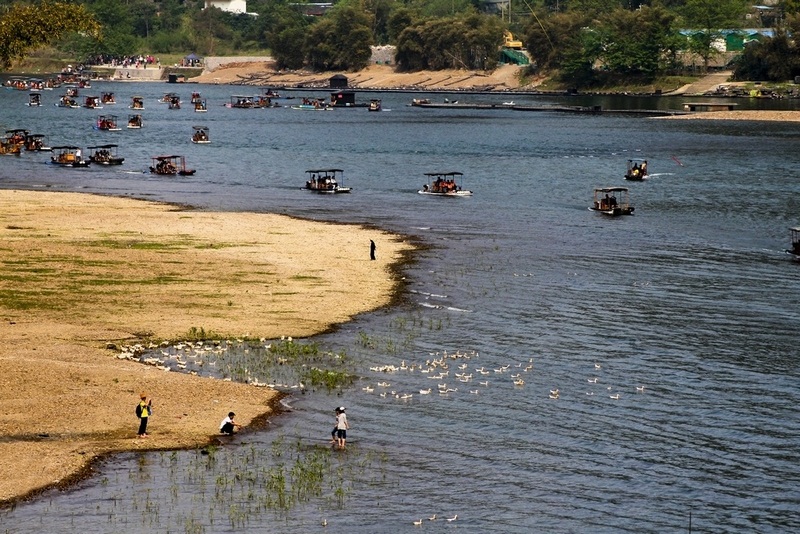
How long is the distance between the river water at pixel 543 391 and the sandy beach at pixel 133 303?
1.98 meters

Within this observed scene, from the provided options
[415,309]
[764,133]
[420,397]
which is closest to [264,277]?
[415,309]

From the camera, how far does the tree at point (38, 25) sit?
82.0 meters

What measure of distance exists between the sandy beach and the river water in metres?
1.98

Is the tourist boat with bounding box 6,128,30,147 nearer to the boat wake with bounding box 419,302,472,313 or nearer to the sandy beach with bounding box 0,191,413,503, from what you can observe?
the sandy beach with bounding box 0,191,413,503

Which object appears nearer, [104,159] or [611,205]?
[611,205]

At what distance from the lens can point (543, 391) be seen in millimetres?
50375

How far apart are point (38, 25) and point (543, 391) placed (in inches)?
1864

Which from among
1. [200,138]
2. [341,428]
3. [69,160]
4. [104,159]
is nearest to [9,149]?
[69,160]

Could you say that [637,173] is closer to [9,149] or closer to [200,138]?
[200,138]

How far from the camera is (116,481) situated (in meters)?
39.8

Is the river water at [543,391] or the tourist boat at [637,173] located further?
the tourist boat at [637,173]

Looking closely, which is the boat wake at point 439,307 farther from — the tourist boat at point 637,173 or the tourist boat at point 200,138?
the tourist boat at point 200,138

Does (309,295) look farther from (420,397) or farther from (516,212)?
(516,212)

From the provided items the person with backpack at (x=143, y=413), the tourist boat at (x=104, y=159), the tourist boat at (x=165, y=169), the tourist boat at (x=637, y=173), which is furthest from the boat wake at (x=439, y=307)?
the tourist boat at (x=104, y=159)
